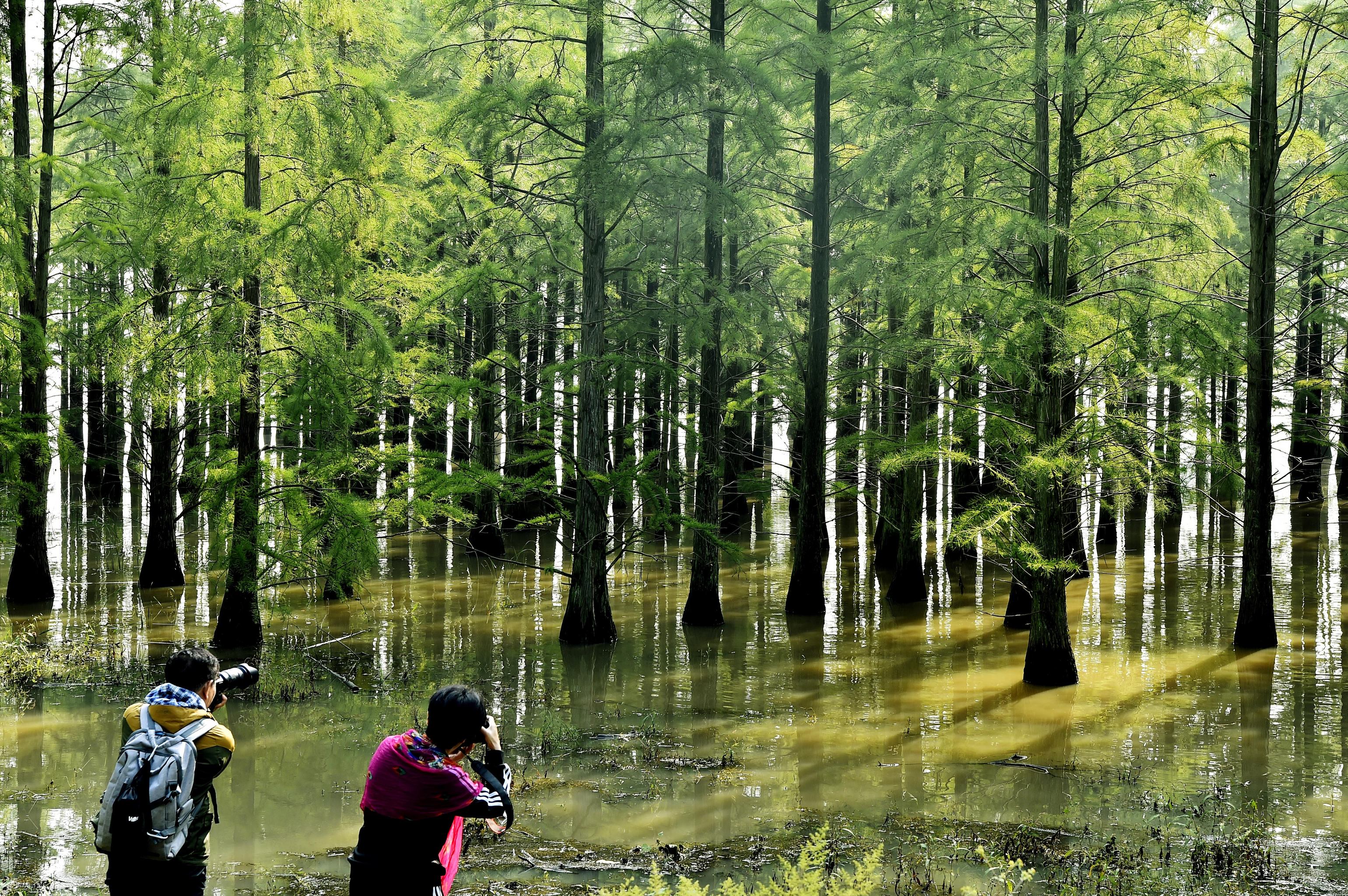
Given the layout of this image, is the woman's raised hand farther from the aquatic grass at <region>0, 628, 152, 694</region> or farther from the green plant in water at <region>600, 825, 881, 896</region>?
the aquatic grass at <region>0, 628, 152, 694</region>

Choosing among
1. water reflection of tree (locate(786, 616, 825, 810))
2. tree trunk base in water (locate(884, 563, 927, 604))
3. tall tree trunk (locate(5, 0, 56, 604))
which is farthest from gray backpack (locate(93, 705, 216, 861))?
tree trunk base in water (locate(884, 563, 927, 604))

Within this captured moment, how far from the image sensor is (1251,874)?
6293 millimetres

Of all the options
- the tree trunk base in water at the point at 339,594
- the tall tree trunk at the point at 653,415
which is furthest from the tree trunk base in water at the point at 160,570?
the tall tree trunk at the point at 653,415

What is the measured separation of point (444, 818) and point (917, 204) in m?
12.5

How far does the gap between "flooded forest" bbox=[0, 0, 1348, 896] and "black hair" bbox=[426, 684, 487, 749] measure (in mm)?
2155

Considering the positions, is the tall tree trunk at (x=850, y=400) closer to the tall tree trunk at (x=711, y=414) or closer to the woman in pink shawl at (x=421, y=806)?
the tall tree trunk at (x=711, y=414)

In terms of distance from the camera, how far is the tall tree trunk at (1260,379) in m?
13.5

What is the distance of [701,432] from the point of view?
17531 millimetres

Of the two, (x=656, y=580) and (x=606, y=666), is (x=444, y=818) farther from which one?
(x=656, y=580)

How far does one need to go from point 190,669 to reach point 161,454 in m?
13.7

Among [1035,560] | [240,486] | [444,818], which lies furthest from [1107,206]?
[444,818]

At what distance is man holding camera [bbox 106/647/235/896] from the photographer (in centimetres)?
376

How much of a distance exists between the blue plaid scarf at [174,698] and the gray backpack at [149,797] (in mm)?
83

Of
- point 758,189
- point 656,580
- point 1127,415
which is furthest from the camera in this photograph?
point 656,580
